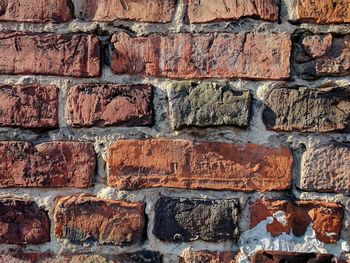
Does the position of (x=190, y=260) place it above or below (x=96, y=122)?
below

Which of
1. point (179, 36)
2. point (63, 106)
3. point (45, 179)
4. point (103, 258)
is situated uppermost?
point (179, 36)

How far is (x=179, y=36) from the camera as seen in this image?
0.90 metres

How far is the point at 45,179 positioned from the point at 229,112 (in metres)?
0.31

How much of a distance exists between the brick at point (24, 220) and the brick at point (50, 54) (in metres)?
0.21

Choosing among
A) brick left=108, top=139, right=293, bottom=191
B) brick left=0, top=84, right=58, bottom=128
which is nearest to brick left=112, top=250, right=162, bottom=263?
brick left=108, top=139, right=293, bottom=191

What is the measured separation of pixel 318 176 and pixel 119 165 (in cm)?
31

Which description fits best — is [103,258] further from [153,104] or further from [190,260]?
[153,104]

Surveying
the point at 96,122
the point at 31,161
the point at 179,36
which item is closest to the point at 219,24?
the point at 179,36

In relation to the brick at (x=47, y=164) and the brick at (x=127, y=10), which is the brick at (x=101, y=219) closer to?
the brick at (x=47, y=164)

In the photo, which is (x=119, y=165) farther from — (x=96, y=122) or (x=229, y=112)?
(x=229, y=112)

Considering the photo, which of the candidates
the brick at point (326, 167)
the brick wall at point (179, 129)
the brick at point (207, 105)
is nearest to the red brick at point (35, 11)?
the brick wall at point (179, 129)

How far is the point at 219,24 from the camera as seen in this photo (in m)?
0.90

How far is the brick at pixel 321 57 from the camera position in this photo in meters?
0.90

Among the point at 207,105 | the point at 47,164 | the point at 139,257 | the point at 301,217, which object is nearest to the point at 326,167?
the point at 301,217
